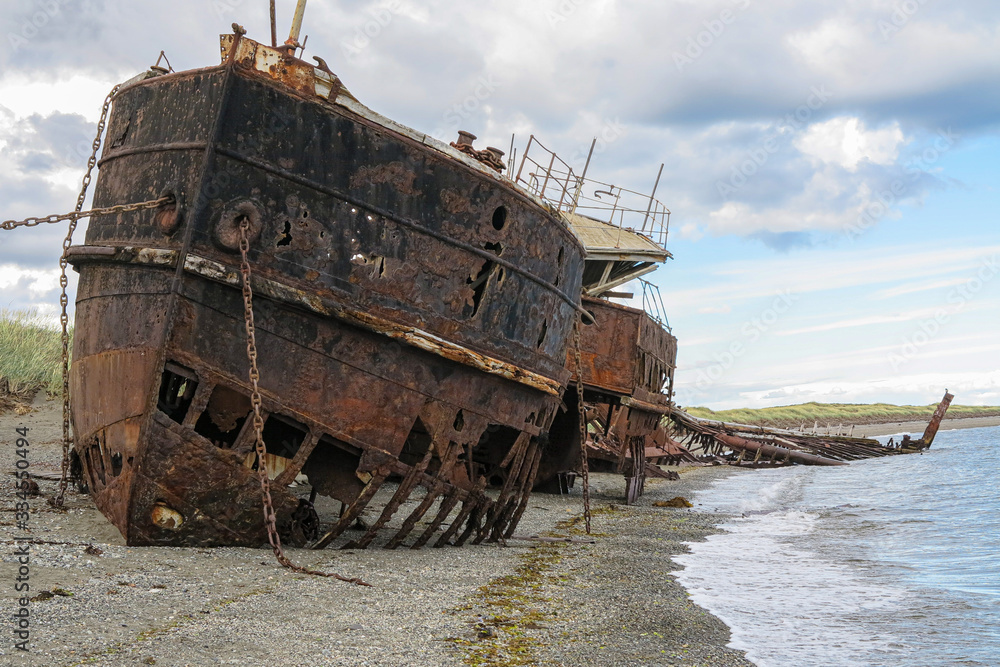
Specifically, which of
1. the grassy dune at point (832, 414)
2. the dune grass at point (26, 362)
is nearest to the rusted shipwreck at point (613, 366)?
the dune grass at point (26, 362)

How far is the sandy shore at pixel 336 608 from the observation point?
392cm

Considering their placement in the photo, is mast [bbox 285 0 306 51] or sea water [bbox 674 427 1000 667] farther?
mast [bbox 285 0 306 51]

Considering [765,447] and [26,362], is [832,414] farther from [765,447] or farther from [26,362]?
[26,362]

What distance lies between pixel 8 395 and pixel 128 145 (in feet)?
32.9

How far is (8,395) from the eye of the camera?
14.7 m

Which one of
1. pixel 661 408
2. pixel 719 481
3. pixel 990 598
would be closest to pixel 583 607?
pixel 990 598

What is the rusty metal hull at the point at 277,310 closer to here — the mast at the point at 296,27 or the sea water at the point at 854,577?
the mast at the point at 296,27

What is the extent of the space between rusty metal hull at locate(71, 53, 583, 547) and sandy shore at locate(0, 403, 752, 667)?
520 millimetres

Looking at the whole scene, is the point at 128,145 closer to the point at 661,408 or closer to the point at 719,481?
the point at 661,408

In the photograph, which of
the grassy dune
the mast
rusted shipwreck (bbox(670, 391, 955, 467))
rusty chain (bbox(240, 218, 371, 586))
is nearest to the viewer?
rusty chain (bbox(240, 218, 371, 586))

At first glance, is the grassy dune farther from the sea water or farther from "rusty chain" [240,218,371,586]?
"rusty chain" [240,218,371,586]

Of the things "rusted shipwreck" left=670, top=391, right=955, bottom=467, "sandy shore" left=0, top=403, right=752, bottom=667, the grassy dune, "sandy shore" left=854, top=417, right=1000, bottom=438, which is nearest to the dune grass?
"sandy shore" left=0, top=403, right=752, bottom=667

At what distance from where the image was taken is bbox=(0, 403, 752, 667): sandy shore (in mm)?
3916

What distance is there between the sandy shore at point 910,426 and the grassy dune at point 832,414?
1553mm
